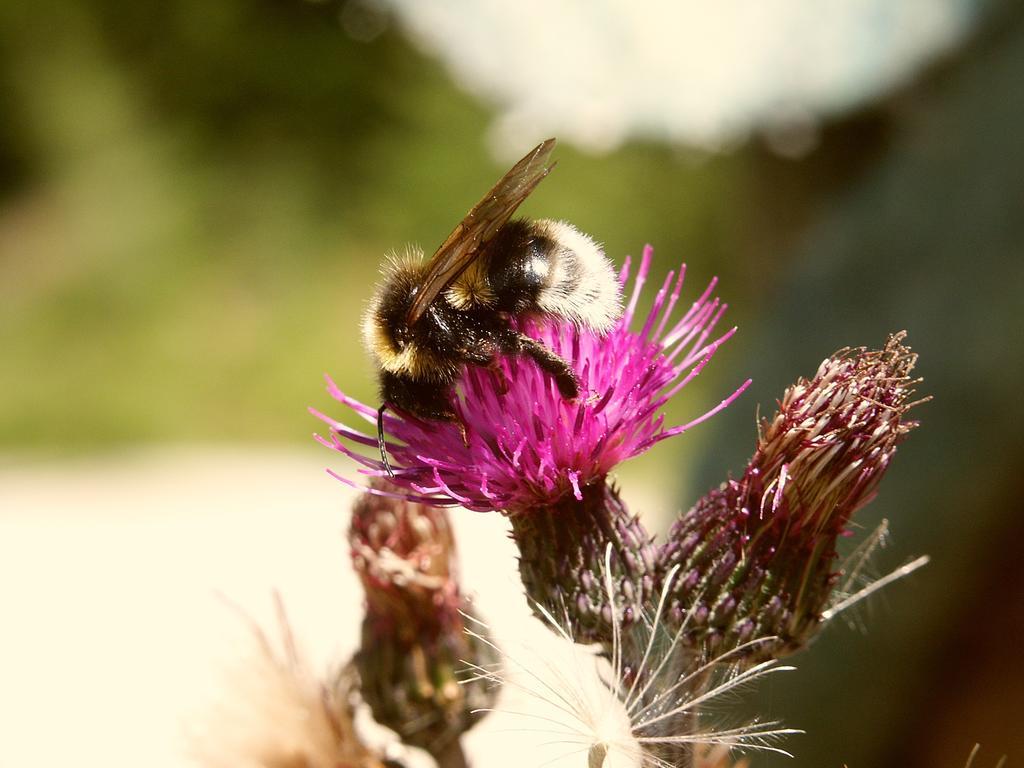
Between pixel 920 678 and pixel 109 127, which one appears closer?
pixel 920 678

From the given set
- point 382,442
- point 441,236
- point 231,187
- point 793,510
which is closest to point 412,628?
point 382,442

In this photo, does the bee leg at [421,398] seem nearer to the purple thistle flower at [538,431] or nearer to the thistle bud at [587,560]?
the purple thistle flower at [538,431]

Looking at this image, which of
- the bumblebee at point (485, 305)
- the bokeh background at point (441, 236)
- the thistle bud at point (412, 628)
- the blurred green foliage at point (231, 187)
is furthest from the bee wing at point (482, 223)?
the blurred green foliage at point (231, 187)

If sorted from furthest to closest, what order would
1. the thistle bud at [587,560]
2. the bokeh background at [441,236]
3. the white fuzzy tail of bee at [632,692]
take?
the bokeh background at [441,236] → the thistle bud at [587,560] → the white fuzzy tail of bee at [632,692]

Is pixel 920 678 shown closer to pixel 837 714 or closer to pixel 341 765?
pixel 837 714

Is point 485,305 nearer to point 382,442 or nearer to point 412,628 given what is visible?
point 382,442

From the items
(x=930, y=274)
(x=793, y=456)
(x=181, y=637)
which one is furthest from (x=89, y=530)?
(x=793, y=456)

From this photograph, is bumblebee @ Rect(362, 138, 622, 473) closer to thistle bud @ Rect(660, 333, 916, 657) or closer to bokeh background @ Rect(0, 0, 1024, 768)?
bokeh background @ Rect(0, 0, 1024, 768)
